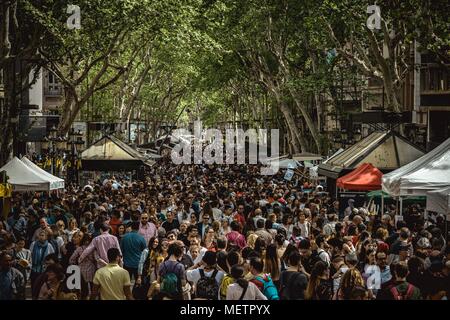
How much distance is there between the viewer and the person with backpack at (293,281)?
10906 millimetres

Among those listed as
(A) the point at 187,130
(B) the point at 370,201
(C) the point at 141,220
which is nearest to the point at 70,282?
(C) the point at 141,220

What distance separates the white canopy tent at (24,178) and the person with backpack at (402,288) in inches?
502

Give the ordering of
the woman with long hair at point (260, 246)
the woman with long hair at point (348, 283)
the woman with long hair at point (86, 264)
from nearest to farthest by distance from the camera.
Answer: the woman with long hair at point (348, 283) < the woman with long hair at point (260, 246) < the woman with long hair at point (86, 264)

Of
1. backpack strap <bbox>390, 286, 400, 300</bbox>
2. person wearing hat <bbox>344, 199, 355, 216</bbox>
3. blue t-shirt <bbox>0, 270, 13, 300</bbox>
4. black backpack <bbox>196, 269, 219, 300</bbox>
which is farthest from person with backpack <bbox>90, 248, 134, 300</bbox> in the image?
person wearing hat <bbox>344, 199, 355, 216</bbox>

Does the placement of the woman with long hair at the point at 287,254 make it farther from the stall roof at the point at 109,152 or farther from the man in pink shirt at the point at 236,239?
the stall roof at the point at 109,152

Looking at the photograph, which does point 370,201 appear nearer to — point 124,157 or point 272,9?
point 124,157

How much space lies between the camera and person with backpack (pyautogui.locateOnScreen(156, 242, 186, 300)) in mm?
10409

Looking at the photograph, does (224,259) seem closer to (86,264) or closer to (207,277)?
(207,277)

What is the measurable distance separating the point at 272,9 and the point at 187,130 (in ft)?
418

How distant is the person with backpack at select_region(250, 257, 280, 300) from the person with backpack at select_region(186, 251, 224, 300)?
0.42 m

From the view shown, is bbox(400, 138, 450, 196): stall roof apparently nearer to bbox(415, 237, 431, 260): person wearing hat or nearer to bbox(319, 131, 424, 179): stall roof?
bbox(415, 237, 431, 260): person wearing hat

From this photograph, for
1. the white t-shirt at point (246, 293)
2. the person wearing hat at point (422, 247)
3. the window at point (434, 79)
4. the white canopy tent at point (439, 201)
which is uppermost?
the window at point (434, 79)

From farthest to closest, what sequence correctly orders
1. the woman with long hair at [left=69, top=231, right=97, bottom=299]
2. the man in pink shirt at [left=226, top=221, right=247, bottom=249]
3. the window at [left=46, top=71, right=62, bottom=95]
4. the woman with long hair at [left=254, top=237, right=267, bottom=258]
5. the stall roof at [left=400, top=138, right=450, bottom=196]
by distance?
the window at [left=46, top=71, right=62, bottom=95] → the stall roof at [left=400, top=138, right=450, bottom=196] → the man in pink shirt at [left=226, top=221, right=247, bottom=249] → the woman with long hair at [left=69, top=231, right=97, bottom=299] → the woman with long hair at [left=254, top=237, right=267, bottom=258]

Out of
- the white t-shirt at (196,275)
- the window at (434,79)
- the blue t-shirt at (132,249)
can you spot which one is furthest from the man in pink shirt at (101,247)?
the window at (434,79)
